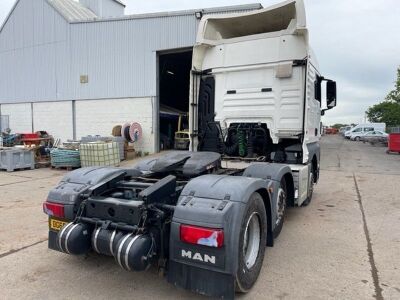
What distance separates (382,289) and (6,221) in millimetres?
5400

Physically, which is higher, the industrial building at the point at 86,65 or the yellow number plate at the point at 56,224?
the industrial building at the point at 86,65

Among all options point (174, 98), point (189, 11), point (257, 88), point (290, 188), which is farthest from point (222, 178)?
point (174, 98)

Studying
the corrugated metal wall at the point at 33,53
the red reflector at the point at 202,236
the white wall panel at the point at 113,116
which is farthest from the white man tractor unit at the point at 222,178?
the corrugated metal wall at the point at 33,53

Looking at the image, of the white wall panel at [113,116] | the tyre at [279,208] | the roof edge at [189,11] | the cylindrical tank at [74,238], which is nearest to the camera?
the cylindrical tank at [74,238]

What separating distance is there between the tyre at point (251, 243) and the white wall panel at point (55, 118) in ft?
60.0

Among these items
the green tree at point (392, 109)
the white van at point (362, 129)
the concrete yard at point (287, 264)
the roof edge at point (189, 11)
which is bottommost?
the concrete yard at point (287, 264)

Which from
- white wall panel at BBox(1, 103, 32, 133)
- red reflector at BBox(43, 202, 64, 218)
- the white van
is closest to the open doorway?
white wall panel at BBox(1, 103, 32, 133)

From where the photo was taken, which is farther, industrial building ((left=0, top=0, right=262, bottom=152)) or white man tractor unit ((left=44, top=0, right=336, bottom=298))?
industrial building ((left=0, top=0, right=262, bottom=152))

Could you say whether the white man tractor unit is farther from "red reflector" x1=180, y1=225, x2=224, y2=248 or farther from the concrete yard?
the concrete yard

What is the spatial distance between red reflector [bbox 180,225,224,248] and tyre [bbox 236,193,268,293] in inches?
10.7

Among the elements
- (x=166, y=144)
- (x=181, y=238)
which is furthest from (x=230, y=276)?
(x=166, y=144)

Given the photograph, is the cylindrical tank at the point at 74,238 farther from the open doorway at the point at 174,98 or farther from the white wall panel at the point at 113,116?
the white wall panel at the point at 113,116

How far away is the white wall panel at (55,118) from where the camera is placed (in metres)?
19.9

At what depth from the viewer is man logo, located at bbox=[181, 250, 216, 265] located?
2707 mm
